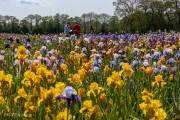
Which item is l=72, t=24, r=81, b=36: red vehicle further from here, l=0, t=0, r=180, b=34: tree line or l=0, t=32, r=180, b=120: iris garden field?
l=0, t=0, r=180, b=34: tree line

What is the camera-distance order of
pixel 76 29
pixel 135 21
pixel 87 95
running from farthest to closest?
pixel 135 21 < pixel 76 29 < pixel 87 95

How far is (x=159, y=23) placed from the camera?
89625 millimetres

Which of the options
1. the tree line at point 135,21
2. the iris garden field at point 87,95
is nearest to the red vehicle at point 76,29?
the iris garden field at point 87,95

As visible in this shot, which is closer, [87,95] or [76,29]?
[87,95]

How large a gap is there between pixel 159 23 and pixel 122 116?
87151 mm

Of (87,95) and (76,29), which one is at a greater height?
(87,95)

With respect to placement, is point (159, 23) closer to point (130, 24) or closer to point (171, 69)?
A: point (130, 24)

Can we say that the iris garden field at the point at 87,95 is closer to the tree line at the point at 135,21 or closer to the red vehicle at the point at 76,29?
the red vehicle at the point at 76,29

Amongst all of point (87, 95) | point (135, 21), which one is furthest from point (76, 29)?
point (135, 21)

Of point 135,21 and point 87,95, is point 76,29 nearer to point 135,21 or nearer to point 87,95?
point 87,95

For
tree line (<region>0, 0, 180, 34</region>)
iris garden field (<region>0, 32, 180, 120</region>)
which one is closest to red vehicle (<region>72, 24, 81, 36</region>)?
iris garden field (<region>0, 32, 180, 120</region>)

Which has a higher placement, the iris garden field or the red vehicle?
the iris garden field

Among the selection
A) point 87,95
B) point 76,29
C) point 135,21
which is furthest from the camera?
point 135,21

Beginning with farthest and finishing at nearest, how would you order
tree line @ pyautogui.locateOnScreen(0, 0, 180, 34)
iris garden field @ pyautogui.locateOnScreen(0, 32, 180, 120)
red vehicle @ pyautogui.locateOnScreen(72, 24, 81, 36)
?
tree line @ pyautogui.locateOnScreen(0, 0, 180, 34) → red vehicle @ pyautogui.locateOnScreen(72, 24, 81, 36) → iris garden field @ pyautogui.locateOnScreen(0, 32, 180, 120)
